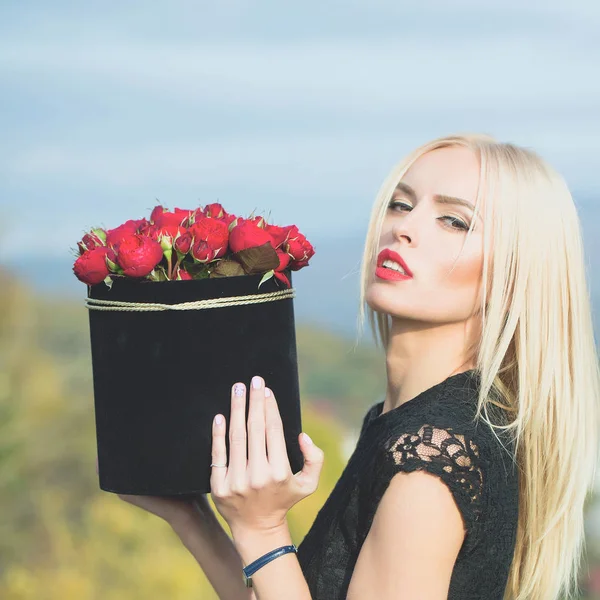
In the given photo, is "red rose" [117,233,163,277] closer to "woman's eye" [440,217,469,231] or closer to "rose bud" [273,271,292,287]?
"rose bud" [273,271,292,287]

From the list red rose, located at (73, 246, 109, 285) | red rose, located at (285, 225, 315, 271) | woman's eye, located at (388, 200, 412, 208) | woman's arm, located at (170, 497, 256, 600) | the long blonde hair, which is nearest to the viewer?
red rose, located at (73, 246, 109, 285)

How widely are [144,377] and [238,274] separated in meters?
0.29

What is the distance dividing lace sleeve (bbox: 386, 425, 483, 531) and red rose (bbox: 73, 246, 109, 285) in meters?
0.70

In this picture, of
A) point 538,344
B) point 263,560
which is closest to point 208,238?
point 263,560

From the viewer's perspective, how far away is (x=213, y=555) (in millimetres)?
2465

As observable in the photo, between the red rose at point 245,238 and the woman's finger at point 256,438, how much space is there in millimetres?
312

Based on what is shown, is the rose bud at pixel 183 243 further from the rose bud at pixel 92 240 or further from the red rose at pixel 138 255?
the rose bud at pixel 92 240

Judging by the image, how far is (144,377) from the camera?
1.90m

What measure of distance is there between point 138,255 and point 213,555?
1017mm

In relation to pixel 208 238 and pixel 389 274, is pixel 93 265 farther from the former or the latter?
pixel 389 274

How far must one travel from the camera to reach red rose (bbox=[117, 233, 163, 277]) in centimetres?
182

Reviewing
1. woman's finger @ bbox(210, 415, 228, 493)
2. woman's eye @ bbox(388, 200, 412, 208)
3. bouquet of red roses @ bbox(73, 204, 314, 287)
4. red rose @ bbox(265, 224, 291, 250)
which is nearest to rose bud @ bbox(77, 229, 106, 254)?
bouquet of red roses @ bbox(73, 204, 314, 287)

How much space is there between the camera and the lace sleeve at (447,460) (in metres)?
1.85

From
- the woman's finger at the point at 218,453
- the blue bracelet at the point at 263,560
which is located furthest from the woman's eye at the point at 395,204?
the blue bracelet at the point at 263,560
